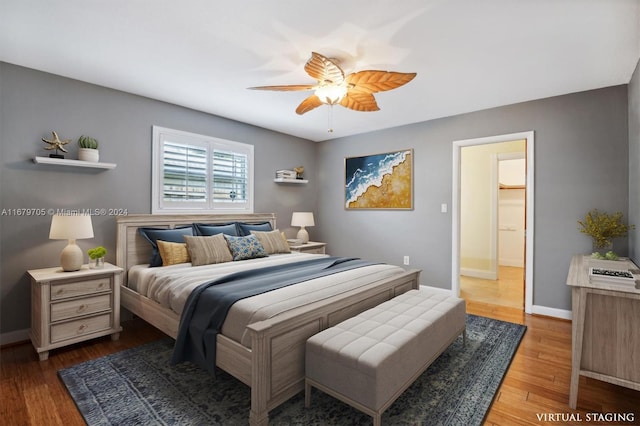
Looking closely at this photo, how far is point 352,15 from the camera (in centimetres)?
Answer: 204

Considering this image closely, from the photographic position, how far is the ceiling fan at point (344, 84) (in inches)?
87.5

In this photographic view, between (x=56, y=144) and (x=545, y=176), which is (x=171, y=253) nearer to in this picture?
(x=56, y=144)

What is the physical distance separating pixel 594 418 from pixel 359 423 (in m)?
1.39

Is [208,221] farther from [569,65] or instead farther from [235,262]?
[569,65]

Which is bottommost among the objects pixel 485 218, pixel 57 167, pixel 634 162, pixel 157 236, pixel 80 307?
pixel 80 307

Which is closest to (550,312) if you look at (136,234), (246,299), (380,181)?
(380,181)

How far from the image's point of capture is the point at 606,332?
73.0 inches

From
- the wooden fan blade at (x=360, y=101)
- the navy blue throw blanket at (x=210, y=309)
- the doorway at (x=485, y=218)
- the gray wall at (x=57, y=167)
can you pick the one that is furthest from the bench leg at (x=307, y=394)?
the doorway at (x=485, y=218)

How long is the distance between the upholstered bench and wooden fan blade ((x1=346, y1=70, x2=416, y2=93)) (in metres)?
1.68

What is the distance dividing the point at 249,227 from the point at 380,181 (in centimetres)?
217

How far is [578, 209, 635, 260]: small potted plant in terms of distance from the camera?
118 inches

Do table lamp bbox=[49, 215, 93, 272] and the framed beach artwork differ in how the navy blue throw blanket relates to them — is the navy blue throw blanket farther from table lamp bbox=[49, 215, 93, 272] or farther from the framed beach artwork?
the framed beach artwork

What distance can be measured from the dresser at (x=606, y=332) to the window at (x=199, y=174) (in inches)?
149

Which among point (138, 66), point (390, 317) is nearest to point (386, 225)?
point (390, 317)
